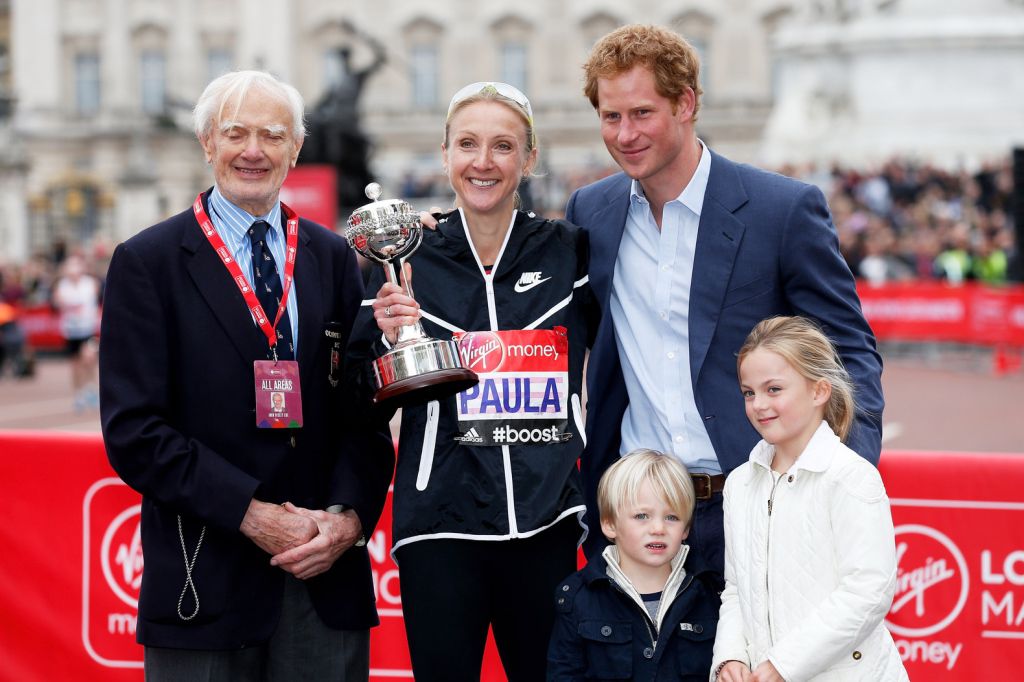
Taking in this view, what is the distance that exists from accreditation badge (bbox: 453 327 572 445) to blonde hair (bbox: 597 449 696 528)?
169 millimetres

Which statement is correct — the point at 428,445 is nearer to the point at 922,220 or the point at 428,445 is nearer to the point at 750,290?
the point at 750,290

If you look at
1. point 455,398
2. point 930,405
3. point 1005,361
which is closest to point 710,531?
point 455,398

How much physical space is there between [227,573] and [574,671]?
0.93 meters

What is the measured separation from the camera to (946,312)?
18656 mm

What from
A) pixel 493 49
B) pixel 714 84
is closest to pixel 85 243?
pixel 493 49

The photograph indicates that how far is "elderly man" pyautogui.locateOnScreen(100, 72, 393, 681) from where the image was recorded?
143 inches

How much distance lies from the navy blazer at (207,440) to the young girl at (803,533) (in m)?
1.01

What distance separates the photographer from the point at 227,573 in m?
3.71

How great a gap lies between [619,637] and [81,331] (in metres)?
14.7

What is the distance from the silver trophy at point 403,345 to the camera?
345 centimetres

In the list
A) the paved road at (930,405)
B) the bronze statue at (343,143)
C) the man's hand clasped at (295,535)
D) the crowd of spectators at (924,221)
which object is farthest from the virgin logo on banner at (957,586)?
the bronze statue at (343,143)

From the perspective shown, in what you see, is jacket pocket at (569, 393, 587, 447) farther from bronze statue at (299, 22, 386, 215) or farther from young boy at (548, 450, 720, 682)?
bronze statue at (299, 22, 386, 215)

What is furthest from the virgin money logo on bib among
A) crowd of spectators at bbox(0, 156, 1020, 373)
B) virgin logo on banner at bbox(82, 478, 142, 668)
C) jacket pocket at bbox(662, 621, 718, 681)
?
crowd of spectators at bbox(0, 156, 1020, 373)

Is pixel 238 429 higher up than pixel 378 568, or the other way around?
pixel 238 429
